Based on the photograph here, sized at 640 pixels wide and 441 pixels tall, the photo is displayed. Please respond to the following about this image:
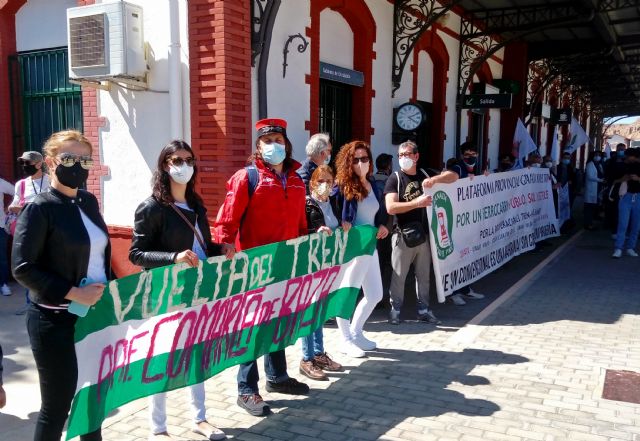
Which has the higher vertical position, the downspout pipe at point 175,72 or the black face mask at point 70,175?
the downspout pipe at point 175,72

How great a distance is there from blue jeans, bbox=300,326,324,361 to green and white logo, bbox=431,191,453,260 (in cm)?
211

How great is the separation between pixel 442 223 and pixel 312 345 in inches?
100

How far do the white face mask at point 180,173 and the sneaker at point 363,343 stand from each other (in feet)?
8.34

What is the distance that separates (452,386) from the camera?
4.61m

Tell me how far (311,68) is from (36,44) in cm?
410

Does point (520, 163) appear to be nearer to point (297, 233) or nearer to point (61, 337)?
point (297, 233)

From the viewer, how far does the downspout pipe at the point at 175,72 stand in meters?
6.69

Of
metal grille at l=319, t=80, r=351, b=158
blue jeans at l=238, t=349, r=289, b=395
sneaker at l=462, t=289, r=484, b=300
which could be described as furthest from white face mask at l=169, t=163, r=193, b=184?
metal grille at l=319, t=80, r=351, b=158

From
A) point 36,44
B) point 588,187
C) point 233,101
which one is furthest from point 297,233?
point 588,187

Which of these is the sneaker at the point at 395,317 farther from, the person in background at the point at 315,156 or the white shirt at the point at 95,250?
the white shirt at the point at 95,250

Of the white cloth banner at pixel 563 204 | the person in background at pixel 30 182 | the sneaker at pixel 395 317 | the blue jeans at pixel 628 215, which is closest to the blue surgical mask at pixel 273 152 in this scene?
the sneaker at pixel 395 317

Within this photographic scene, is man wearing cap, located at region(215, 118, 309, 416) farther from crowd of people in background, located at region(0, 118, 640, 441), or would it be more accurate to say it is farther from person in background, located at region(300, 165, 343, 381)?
person in background, located at region(300, 165, 343, 381)

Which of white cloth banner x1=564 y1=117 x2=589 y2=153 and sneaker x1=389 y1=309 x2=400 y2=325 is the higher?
white cloth banner x1=564 y1=117 x2=589 y2=153

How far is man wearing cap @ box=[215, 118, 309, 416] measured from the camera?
13.1 feet
